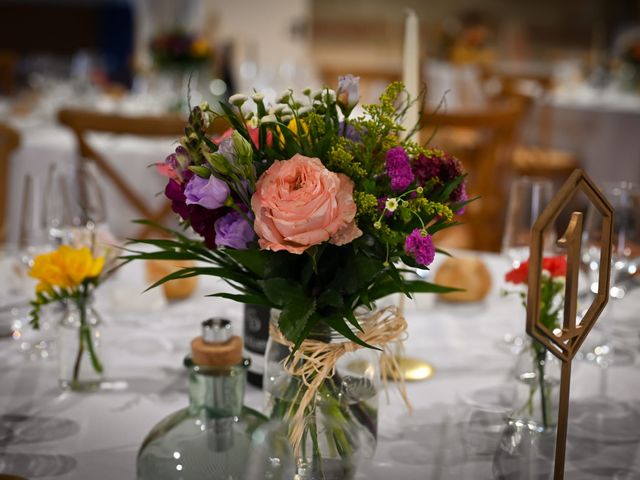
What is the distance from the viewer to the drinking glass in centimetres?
114

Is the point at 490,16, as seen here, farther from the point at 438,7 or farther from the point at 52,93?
the point at 52,93

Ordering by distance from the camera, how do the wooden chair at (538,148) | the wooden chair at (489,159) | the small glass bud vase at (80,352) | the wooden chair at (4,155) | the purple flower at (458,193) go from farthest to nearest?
the wooden chair at (538,148) → the wooden chair at (489,159) → the wooden chair at (4,155) → the small glass bud vase at (80,352) → the purple flower at (458,193)

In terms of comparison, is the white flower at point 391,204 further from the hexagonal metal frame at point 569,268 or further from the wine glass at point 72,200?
the wine glass at point 72,200

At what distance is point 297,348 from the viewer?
0.69m

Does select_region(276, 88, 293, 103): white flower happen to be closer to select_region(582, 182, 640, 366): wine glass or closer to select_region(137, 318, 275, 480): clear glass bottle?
select_region(137, 318, 275, 480): clear glass bottle

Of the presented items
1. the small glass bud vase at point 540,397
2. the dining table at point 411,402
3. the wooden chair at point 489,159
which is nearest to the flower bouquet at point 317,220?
the dining table at point 411,402

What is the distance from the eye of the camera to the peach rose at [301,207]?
662mm

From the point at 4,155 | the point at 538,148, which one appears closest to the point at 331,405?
the point at 4,155

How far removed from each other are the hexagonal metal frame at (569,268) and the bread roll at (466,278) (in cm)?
62

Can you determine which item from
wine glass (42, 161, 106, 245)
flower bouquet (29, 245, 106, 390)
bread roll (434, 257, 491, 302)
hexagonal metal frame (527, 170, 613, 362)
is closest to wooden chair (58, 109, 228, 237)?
wine glass (42, 161, 106, 245)

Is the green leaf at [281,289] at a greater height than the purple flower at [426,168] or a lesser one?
lesser

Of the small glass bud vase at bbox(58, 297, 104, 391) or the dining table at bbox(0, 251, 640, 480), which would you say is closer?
the dining table at bbox(0, 251, 640, 480)

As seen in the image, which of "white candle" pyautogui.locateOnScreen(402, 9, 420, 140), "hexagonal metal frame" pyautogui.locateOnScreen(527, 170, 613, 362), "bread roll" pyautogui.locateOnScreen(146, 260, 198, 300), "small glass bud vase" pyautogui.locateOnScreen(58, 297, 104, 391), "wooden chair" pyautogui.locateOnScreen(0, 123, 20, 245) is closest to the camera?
"hexagonal metal frame" pyautogui.locateOnScreen(527, 170, 613, 362)

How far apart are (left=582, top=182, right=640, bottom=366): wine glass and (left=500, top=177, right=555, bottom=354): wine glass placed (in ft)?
0.21
